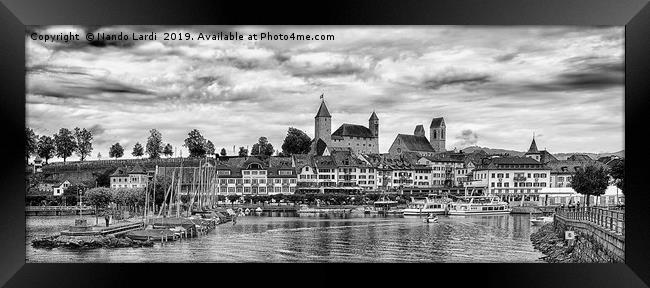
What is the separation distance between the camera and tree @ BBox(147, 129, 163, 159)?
33.3 ft

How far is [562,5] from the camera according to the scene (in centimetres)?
859

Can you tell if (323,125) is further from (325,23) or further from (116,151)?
(116,151)

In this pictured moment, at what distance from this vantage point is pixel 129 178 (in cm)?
1139

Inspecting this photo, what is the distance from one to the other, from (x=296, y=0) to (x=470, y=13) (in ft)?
6.67

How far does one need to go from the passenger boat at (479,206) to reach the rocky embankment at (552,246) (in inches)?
42.0

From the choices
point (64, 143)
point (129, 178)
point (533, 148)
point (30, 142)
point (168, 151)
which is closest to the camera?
point (30, 142)

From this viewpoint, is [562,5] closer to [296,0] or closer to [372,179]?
[296,0]

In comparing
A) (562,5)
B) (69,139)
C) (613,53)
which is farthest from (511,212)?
(69,139)

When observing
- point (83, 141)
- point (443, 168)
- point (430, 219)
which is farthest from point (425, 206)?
point (83, 141)

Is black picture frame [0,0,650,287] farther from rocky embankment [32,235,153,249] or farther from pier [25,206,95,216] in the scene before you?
rocky embankment [32,235,153,249]

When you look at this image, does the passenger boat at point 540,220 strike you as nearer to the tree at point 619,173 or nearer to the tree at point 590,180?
the tree at point 590,180

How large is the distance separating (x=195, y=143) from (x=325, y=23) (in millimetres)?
2742

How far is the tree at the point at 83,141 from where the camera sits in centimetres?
986

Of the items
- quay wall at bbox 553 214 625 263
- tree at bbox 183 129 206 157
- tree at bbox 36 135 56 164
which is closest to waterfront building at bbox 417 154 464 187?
quay wall at bbox 553 214 625 263
